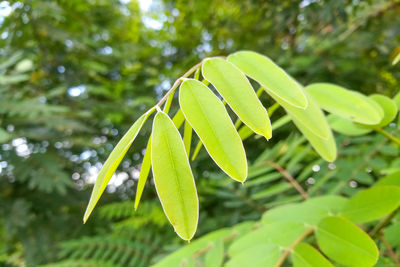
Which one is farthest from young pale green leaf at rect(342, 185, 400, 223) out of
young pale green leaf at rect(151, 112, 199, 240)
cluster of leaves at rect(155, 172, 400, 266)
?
young pale green leaf at rect(151, 112, 199, 240)

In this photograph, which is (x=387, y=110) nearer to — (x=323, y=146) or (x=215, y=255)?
(x=323, y=146)

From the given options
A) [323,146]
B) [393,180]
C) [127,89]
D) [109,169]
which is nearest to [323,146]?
[323,146]

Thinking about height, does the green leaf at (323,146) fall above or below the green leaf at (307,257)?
above

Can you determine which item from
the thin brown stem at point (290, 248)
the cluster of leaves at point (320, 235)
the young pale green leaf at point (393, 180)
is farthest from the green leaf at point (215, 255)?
the young pale green leaf at point (393, 180)

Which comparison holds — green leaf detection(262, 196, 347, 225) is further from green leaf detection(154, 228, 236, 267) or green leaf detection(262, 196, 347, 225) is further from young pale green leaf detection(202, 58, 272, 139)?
young pale green leaf detection(202, 58, 272, 139)

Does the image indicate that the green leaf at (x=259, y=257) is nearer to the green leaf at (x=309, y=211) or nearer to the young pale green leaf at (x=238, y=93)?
the green leaf at (x=309, y=211)
